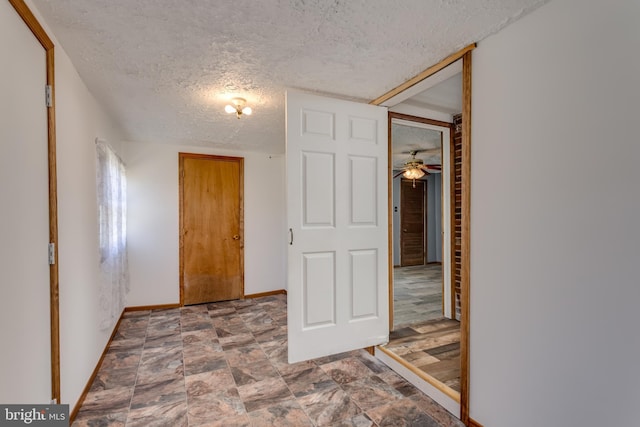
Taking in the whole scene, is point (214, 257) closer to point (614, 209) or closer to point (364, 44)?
point (364, 44)

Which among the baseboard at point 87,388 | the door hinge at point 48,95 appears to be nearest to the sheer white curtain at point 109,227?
the baseboard at point 87,388

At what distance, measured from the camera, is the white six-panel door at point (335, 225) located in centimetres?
235

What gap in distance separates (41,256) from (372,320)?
2.27 metres

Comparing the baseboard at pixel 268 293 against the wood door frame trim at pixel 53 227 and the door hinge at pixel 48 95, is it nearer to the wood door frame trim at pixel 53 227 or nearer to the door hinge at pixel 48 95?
the wood door frame trim at pixel 53 227

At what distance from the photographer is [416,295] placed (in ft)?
15.2

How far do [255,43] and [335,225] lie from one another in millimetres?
1405

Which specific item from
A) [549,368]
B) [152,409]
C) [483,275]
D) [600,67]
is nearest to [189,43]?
[600,67]

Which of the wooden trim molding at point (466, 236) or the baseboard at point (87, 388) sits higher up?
the wooden trim molding at point (466, 236)

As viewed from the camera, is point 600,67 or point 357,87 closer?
point 600,67

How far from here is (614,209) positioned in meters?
1.18
